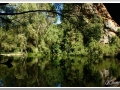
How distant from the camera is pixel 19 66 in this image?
569cm

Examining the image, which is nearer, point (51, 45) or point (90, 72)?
point (51, 45)

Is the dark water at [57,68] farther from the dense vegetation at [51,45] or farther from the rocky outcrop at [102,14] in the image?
the rocky outcrop at [102,14]

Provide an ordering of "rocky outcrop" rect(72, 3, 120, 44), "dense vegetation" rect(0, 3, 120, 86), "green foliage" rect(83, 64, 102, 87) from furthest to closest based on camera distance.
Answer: "green foliage" rect(83, 64, 102, 87)
"dense vegetation" rect(0, 3, 120, 86)
"rocky outcrop" rect(72, 3, 120, 44)

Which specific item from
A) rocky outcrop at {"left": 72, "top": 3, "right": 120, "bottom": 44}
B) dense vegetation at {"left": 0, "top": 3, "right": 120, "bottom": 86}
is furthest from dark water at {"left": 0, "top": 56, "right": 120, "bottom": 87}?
rocky outcrop at {"left": 72, "top": 3, "right": 120, "bottom": 44}

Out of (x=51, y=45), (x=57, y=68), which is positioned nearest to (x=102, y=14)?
(x=51, y=45)

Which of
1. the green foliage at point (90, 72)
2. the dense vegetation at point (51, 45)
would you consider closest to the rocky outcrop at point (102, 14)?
the dense vegetation at point (51, 45)

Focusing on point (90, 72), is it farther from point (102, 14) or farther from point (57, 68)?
point (102, 14)

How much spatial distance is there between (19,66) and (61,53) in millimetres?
1138

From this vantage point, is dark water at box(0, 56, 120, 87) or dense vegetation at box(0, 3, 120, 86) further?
dark water at box(0, 56, 120, 87)

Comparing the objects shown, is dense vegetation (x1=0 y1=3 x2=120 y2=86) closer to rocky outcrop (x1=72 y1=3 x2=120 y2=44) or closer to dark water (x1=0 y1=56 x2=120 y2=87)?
dark water (x1=0 y1=56 x2=120 y2=87)

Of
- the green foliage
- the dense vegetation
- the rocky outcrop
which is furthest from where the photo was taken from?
the green foliage

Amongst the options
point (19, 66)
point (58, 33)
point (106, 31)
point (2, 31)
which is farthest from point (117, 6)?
point (19, 66)

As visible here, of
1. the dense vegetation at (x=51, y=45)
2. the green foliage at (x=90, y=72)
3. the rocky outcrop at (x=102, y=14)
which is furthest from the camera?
the green foliage at (x=90, y=72)

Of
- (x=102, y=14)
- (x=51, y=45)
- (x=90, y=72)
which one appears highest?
(x=102, y=14)
